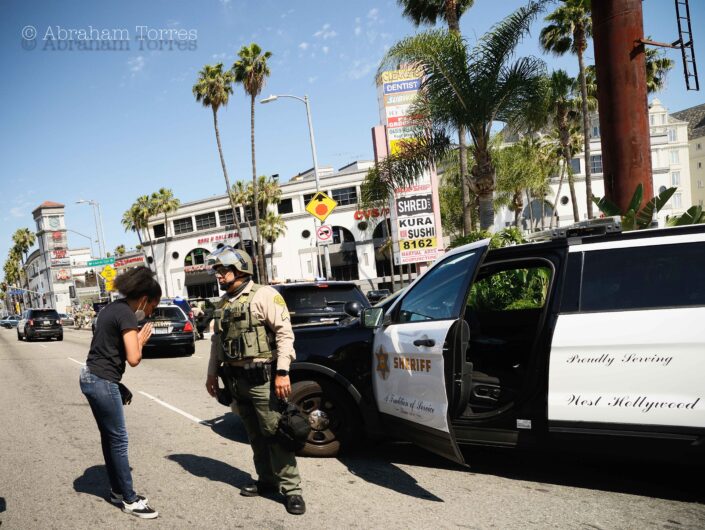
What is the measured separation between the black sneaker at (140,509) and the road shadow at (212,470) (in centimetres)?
71

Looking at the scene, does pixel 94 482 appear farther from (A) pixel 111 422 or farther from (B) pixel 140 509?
(A) pixel 111 422

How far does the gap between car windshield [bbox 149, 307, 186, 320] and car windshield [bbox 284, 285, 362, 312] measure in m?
8.57

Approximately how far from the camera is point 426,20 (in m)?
19.2

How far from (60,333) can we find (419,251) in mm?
17901

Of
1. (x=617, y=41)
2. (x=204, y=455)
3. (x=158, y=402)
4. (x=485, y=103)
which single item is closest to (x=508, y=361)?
(x=204, y=455)

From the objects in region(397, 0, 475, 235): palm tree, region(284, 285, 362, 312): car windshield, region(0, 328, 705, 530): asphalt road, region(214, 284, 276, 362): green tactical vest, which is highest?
region(397, 0, 475, 235): palm tree

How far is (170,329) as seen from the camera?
14.3 metres

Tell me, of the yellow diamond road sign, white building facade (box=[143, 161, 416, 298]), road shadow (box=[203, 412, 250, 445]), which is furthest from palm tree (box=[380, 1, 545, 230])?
white building facade (box=[143, 161, 416, 298])

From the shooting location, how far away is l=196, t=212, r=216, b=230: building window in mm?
52875

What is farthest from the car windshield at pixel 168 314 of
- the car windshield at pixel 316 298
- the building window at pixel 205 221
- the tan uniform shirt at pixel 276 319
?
the building window at pixel 205 221

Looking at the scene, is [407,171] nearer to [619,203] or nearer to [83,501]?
[619,203]

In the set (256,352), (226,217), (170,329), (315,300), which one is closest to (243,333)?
(256,352)

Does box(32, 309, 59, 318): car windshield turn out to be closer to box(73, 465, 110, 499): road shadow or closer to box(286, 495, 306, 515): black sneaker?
box(73, 465, 110, 499): road shadow

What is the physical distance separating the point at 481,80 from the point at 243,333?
32.0ft
